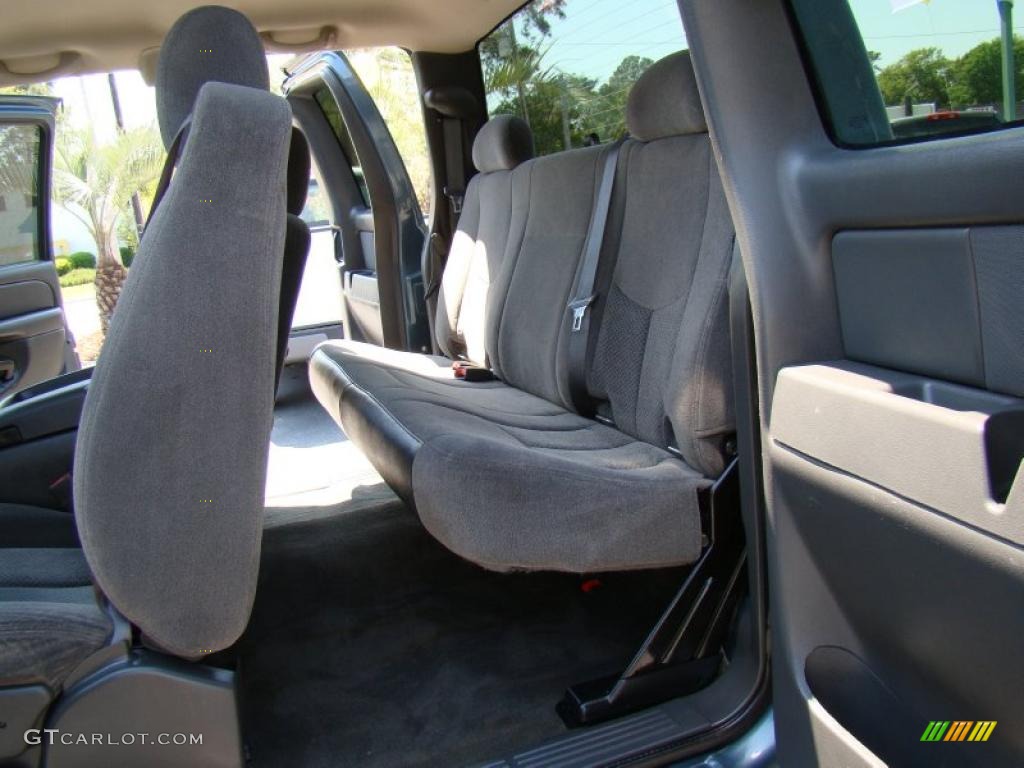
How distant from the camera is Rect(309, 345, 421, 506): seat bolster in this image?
1.72 meters

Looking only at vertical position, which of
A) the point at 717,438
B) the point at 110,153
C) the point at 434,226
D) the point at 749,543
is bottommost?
the point at 749,543

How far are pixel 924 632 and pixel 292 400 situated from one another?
3394mm

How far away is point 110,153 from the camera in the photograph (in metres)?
7.58

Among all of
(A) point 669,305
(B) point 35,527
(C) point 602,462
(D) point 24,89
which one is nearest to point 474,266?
Answer: (A) point 669,305

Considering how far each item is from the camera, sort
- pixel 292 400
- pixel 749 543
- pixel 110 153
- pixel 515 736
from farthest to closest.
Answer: pixel 110 153
pixel 292 400
pixel 515 736
pixel 749 543

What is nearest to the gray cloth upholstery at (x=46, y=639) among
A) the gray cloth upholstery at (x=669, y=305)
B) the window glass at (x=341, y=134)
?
the gray cloth upholstery at (x=669, y=305)

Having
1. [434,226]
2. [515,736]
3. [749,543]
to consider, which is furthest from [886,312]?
[434,226]

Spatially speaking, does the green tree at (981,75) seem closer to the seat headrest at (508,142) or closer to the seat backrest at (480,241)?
the seat backrest at (480,241)

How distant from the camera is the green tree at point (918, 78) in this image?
106 cm

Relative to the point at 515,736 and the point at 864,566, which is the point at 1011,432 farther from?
the point at 515,736

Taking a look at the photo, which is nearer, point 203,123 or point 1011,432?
point 1011,432

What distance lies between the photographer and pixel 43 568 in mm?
1449

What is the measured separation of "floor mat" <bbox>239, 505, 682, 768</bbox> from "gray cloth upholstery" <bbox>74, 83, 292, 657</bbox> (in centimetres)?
54

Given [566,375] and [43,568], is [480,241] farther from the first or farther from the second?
[43,568]
